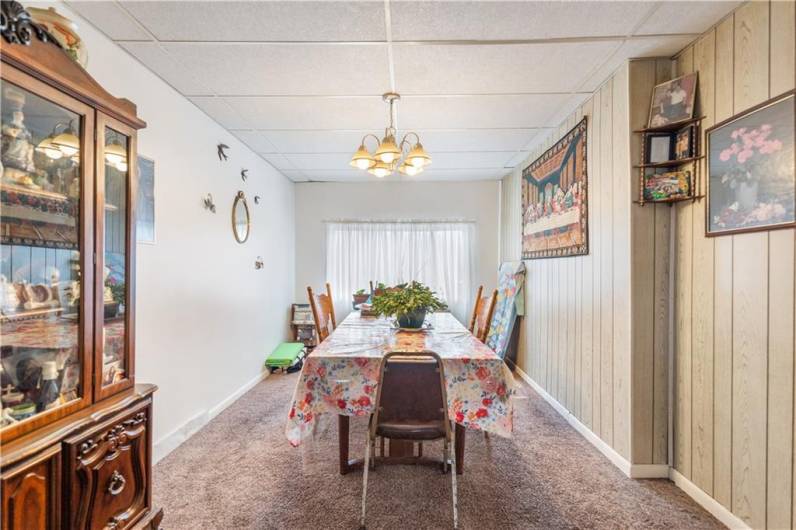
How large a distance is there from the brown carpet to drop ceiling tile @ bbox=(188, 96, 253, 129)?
8.06ft

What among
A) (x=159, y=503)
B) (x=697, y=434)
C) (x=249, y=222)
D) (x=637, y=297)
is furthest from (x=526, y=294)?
(x=159, y=503)

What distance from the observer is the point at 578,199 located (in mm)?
2838

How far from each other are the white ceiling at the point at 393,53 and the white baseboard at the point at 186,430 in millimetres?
2347

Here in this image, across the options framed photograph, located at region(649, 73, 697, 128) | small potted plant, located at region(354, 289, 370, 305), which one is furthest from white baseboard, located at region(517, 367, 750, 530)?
small potted plant, located at region(354, 289, 370, 305)

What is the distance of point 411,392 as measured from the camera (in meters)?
1.86

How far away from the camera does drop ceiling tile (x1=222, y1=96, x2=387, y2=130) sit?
269cm

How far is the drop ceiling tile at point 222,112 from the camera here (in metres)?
2.71

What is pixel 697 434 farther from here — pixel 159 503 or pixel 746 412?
pixel 159 503

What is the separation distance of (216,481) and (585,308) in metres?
2.70

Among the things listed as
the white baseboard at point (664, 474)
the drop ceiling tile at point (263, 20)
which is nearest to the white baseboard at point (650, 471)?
the white baseboard at point (664, 474)

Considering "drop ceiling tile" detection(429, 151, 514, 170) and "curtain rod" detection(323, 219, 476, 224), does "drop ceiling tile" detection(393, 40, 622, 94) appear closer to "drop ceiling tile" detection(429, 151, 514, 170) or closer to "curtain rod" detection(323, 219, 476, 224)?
"drop ceiling tile" detection(429, 151, 514, 170)

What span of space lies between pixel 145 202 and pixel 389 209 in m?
3.33

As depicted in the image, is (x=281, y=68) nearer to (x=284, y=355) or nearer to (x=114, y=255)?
(x=114, y=255)

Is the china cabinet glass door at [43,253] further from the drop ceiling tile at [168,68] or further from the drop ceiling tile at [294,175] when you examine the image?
the drop ceiling tile at [294,175]
